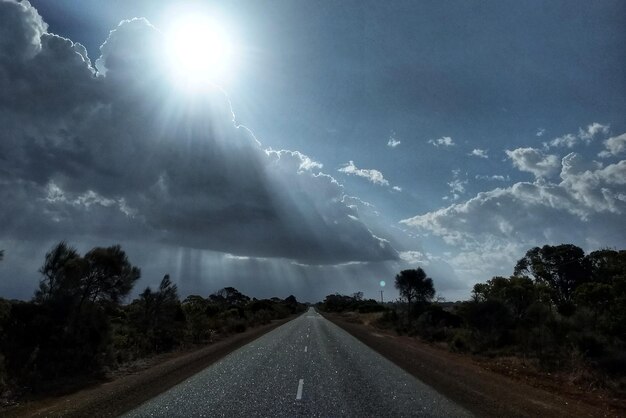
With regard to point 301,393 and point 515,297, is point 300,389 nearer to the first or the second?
point 301,393

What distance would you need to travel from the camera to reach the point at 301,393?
11539 millimetres

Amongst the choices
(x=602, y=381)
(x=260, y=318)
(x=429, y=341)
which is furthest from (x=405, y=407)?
(x=260, y=318)

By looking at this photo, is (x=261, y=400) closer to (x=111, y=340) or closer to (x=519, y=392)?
(x=519, y=392)

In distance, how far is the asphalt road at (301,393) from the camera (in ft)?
31.6

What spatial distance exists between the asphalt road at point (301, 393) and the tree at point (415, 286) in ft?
157

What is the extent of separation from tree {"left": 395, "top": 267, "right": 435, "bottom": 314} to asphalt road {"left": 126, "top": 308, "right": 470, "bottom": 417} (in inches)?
1886

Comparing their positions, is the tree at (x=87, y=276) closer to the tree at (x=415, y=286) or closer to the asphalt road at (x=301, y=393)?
the asphalt road at (x=301, y=393)

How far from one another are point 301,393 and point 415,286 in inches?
2222

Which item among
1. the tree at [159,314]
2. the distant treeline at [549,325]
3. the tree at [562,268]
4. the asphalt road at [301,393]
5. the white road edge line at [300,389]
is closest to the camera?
the asphalt road at [301,393]

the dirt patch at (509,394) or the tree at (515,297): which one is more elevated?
the tree at (515,297)

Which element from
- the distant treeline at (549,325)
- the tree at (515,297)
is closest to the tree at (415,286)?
the distant treeline at (549,325)

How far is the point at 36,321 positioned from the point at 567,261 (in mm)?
62889

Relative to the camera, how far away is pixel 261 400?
10.8m

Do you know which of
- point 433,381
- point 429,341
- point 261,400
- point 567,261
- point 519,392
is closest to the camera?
point 261,400
